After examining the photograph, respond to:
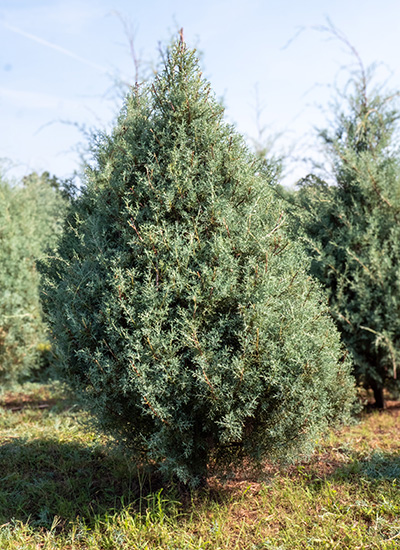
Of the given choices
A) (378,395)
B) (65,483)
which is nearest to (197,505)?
(65,483)

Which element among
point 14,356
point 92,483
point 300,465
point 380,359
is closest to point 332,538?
point 300,465

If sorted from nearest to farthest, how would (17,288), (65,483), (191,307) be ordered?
(191,307)
(65,483)
(17,288)

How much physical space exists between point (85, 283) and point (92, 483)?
77.2 inches

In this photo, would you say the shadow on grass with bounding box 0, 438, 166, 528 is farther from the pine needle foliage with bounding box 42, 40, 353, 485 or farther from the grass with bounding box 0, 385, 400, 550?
the pine needle foliage with bounding box 42, 40, 353, 485

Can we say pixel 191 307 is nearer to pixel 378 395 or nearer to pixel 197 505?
pixel 197 505

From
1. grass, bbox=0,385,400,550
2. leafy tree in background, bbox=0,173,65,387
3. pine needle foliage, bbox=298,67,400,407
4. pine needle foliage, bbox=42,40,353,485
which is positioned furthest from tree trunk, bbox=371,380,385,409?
leafy tree in background, bbox=0,173,65,387

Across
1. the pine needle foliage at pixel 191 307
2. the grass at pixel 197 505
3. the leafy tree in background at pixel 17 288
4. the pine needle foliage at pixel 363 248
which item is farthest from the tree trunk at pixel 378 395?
the leafy tree in background at pixel 17 288

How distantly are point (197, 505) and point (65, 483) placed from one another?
1.34 m

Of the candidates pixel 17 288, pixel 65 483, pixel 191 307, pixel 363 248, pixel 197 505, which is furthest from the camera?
pixel 17 288

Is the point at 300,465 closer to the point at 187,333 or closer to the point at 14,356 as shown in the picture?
the point at 187,333

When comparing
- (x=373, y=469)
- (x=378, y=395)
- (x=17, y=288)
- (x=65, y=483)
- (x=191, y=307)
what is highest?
(x=17, y=288)

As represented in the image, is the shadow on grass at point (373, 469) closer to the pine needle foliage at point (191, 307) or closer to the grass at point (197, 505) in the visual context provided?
the grass at point (197, 505)

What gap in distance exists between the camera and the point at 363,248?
588 cm

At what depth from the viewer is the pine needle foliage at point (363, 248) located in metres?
5.72
